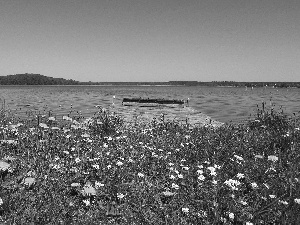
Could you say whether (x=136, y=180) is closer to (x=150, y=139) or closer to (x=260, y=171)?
(x=260, y=171)

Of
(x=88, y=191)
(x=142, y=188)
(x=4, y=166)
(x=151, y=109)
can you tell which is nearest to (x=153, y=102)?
(x=151, y=109)

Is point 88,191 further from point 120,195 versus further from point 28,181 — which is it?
point 28,181

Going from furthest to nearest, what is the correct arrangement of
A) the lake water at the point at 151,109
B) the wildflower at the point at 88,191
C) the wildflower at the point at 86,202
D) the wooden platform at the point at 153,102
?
the wooden platform at the point at 153,102 → the lake water at the point at 151,109 → the wildflower at the point at 88,191 → the wildflower at the point at 86,202

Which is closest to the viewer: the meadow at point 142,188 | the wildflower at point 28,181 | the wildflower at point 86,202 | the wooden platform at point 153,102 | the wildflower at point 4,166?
the meadow at point 142,188

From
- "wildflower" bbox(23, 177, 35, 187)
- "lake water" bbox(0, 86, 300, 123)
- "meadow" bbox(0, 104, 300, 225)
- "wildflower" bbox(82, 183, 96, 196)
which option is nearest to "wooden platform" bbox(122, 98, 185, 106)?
"lake water" bbox(0, 86, 300, 123)

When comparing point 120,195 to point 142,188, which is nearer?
point 120,195

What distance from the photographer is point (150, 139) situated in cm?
1031

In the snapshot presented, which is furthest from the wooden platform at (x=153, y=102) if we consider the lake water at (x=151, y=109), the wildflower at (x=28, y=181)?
the wildflower at (x=28, y=181)

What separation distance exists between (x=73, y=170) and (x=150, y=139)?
4.40m

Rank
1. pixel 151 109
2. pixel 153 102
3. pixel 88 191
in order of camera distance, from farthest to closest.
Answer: pixel 153 102
pixel 151 109
pixel 88 191

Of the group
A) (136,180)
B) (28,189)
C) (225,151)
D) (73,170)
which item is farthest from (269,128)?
(28,189)

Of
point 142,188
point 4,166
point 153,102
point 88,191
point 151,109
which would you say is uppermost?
point 4,166

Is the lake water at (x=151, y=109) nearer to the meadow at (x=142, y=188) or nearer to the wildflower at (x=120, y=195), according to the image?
the meadow at (x=142, y=188)

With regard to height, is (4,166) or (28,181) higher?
(4,166)
